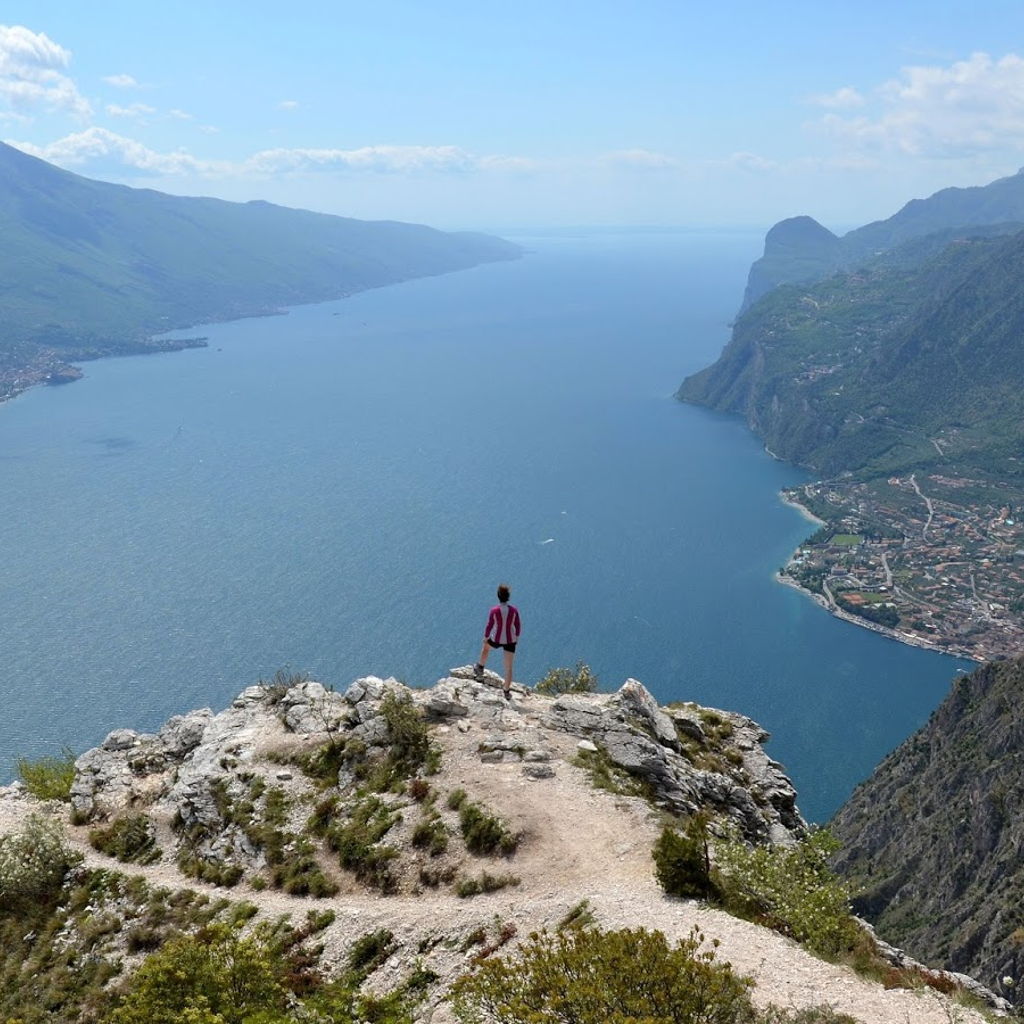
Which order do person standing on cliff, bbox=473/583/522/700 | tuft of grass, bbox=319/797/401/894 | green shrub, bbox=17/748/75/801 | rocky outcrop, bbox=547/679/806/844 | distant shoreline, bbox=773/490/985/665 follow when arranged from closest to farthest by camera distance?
1. tuft of grass, bbox=319/797/401/894
2. rocky outcrop, bbox=547/679/806/844
3. person standing on cliff, bbox=473/583/522/700
4. green shrub, bbox=17/748/75/801
5. distant shoreline, bbox=773/490/985/665

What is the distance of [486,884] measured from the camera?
2238cm

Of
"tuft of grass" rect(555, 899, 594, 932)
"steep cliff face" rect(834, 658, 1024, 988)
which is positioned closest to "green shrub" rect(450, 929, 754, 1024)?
"tuft of grass" rect(555, 899, 594, 932)

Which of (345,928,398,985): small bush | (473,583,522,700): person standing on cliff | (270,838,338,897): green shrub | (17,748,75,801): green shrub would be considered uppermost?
(473,583,522,700): person standing on cliff

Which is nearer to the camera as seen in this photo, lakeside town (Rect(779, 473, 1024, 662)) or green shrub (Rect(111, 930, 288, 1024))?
green shrub (Rect(111, 930, 288, 1024))

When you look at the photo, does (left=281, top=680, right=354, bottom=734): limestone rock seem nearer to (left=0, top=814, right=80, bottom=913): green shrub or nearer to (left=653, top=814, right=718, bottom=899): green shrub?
(left=0, top=814, right=80, bottom=913): green shrub

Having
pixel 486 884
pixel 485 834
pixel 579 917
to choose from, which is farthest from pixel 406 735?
pixel 579 917

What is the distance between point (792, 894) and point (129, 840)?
22.9m

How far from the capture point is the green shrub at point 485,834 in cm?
2373

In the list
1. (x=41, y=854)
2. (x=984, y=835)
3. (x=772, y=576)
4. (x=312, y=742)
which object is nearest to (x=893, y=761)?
(x=984, y=835)

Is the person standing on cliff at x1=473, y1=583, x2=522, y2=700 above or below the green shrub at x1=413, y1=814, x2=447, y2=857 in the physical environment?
above

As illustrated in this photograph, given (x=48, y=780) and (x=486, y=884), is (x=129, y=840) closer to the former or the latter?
(x=48, y=780)

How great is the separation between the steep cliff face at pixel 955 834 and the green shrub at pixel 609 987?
5193 cm

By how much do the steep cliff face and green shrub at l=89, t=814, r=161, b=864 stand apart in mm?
48649

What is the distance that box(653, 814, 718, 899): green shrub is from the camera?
20.5 meters
